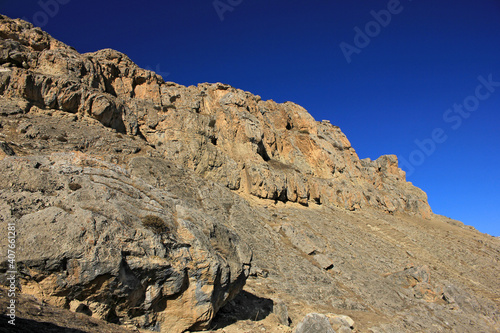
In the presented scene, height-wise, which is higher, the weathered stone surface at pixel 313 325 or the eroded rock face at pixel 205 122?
the eroded rock face at pixel 205 122

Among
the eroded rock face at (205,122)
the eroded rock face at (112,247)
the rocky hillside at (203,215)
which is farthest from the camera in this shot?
the eroded rock face at (205,122)

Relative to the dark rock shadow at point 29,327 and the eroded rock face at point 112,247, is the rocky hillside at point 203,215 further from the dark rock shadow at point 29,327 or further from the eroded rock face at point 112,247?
the dark rock shadow at point 29,327

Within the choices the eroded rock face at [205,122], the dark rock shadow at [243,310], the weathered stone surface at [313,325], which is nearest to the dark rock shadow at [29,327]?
the dark rock shadow at [243,310]

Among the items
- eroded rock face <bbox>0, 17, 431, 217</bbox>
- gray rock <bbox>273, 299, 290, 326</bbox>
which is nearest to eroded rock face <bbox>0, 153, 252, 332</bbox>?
gray rock <bbox>273, 299, 290, 326</bbox>

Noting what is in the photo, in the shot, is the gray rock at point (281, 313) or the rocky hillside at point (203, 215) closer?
the rocky hillside at point (203, 215)

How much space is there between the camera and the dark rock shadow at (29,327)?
→ 5.09 metres

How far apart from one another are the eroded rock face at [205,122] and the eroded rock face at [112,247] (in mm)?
23922

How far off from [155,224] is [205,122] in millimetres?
32360

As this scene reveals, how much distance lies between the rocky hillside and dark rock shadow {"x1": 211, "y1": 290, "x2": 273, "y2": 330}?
10cm

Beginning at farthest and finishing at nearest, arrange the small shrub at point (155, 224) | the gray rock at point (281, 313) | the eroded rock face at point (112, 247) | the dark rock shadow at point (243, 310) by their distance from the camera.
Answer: the gray rock at point (281, 313)
the dark rock shadow at point (243, 310)
the small shrub at point (155, 224)
the eroded rock face at point (112, 247)

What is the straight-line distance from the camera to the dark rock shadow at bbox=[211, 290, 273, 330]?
1077 cm

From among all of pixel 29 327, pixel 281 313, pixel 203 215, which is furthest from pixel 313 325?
pixel 29 327

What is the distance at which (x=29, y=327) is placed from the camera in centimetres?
544

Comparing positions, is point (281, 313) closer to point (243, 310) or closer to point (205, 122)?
point (243, 310)
